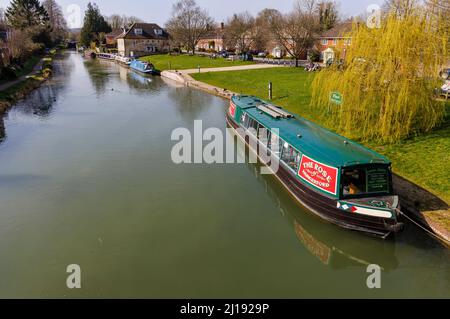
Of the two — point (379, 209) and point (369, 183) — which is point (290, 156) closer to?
point (369, 183)

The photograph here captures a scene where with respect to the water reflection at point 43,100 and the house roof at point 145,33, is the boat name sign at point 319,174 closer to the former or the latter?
the water reflection at point 43,100

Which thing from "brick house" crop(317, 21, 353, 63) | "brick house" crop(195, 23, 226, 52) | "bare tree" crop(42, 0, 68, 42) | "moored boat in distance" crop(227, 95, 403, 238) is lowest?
"moored boat in distance" crop(227, 95, 403, 238)

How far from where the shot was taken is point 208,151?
17859mm

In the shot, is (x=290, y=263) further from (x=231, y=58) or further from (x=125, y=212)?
(x=231, y=58)

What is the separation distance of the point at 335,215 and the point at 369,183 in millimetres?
1360

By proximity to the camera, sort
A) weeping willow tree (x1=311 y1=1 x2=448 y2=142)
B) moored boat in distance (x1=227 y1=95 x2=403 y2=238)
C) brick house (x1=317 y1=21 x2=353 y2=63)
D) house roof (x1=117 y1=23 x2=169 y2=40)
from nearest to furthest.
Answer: moored boat in distance (x1=227 y1=95 x2=403 y2=238) → weeping willow tree (x1=311 y1=1 x2=448 y2=142) → brick house (x1=317 y1=21 x2=353 y2=63) → house roof (x1=117 y1=23 x2=169 y2=40)

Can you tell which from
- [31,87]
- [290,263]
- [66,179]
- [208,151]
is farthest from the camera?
[31,87]

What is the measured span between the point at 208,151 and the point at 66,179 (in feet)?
22.3

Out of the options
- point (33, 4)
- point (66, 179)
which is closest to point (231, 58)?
point (66, 179)

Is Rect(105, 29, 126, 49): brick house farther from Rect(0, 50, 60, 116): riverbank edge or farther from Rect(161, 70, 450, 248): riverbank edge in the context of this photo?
Rect(161, 70, 450, 248): riverbank edge

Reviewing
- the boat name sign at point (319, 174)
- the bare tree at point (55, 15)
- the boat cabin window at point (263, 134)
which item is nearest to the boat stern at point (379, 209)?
the boat name sign at point (319, 174)

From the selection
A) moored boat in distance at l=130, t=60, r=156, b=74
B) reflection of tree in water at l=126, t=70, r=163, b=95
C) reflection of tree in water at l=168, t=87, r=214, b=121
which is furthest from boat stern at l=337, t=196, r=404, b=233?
moored boat in distance at l=130, t=60, r=156, b=74

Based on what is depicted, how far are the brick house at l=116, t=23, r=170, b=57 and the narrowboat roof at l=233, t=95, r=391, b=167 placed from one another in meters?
67.5

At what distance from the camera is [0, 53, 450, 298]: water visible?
8.62m
